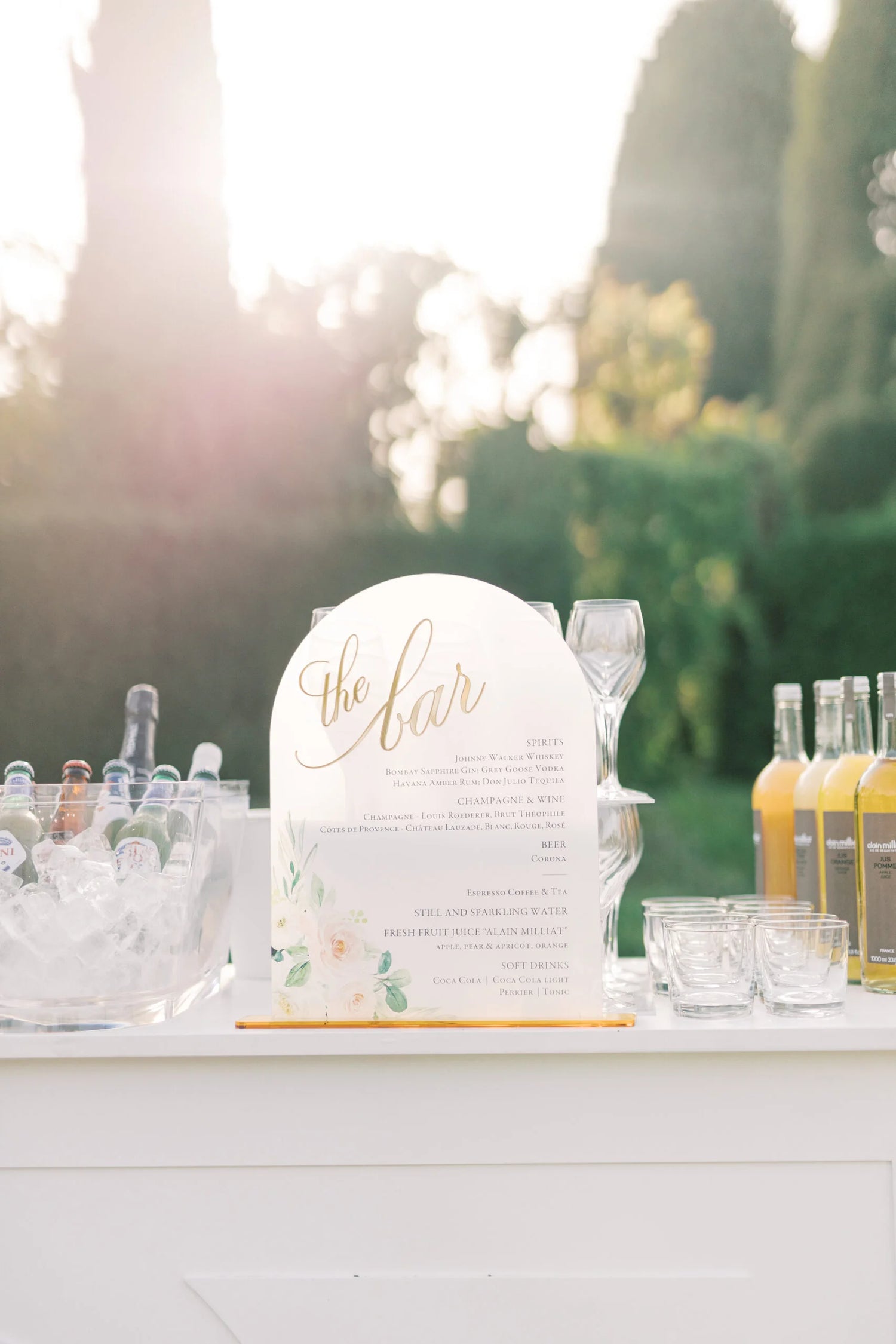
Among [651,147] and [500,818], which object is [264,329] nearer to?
[651,147]

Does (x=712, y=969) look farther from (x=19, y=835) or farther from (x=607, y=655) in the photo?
(x=19, y=835)

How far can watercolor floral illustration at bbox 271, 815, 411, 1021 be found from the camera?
72 centimetres

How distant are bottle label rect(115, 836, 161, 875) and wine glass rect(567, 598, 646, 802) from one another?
0.33 meters

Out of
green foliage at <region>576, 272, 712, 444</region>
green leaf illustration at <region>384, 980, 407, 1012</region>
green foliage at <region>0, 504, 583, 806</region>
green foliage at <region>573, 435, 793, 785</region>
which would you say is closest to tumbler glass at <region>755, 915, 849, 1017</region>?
green leaf illustration at <region>384, 980, 407, 1012</region>

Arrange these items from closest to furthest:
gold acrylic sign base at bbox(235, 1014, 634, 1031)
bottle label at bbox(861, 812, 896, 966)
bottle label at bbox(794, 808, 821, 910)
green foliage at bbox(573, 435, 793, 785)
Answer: gold acrylic sign base at bbox(235, 1014, 634, 1031) < bottle label at bbox(861, 812, 896, 966) < bottle label at bbox(794, 808, 821, 910) < green foliage at bbox(573, 435, 793, 785)

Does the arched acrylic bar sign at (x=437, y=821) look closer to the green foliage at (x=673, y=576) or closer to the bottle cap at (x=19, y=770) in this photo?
the bottle cap at (x=19, y=770)

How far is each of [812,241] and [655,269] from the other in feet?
2.23

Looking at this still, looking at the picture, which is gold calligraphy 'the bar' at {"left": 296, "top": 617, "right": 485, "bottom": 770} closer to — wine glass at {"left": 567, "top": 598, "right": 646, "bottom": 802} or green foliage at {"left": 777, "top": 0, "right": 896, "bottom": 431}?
wine glass at {"left": 567, "top": 598, "right": 646, "bottom": 802}

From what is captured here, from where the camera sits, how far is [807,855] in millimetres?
938

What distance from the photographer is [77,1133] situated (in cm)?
72

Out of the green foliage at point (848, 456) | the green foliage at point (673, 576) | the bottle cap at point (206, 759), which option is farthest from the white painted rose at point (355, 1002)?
the green foliage at point (848, 456)

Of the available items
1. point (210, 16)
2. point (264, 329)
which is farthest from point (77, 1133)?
point (210, 16)

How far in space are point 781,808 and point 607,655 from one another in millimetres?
280

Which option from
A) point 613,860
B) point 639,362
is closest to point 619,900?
point 613,860
